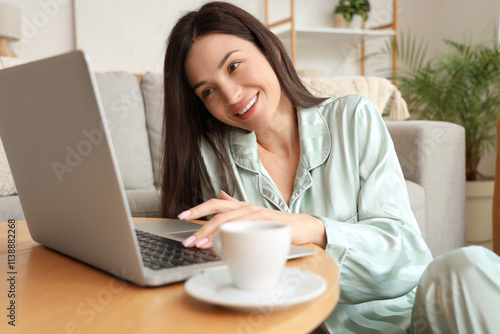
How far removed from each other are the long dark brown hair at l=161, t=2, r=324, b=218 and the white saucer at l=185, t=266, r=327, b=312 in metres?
0.66

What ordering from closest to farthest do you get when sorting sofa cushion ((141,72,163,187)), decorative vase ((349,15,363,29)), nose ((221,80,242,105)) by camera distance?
nose ((221,80,242,105)), sofa cushion ((141,72,163,187)), decorative vase ((349,15,363,29))

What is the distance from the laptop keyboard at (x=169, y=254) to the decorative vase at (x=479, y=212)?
2399 mm

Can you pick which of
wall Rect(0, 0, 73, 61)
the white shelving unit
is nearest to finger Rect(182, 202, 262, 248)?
wall Rect(0, 0, 73, 61)

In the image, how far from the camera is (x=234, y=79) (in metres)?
1.02

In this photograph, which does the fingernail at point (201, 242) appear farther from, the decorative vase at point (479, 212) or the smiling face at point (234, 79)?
the decorative vase at point (479, 212)

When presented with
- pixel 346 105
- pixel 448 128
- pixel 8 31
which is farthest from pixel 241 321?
pixel 8 31

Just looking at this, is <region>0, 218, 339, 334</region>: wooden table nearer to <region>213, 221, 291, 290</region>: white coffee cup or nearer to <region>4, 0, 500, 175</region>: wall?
<region>213, 221, 291, 290</region>: white coffee cup

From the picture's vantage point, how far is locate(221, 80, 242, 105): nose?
1.01 metres

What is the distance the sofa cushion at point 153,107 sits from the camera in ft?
7.12

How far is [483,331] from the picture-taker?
0.69 m

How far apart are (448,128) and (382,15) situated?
2.35m

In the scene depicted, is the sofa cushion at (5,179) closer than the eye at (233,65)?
No

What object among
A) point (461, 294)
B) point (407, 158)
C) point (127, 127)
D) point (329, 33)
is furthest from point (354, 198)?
point (329, 33)

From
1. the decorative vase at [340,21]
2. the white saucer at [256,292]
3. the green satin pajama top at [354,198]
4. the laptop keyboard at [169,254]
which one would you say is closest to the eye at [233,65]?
the green satin pajama top at [354,198]
